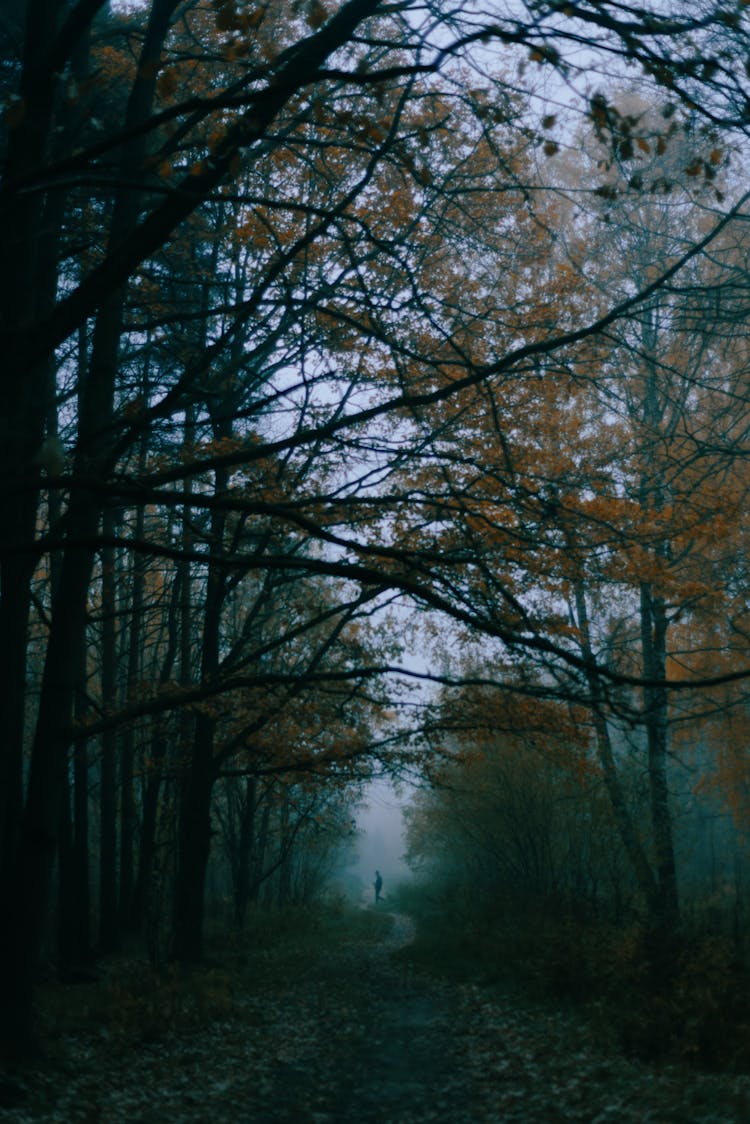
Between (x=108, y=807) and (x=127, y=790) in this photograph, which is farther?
(x=127, y=790)

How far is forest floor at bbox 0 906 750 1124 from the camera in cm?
662

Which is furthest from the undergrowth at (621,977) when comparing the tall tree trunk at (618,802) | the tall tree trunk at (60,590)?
the tall tree trunk at (60,590)

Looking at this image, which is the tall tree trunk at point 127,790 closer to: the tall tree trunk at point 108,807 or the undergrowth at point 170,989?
the tall tree trunk at point 108,807

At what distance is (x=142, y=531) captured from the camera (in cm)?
1520

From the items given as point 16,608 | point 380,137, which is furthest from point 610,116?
point 16,608

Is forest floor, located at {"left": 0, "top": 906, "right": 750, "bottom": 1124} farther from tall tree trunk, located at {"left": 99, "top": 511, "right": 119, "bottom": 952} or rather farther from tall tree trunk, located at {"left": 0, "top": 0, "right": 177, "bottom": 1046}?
tall tree trunk, located at {"left": 99, "top": 511, "right": 119, "bottom": 952}

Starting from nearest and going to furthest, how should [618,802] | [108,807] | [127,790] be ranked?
[618,802], [108,807], [127,790]

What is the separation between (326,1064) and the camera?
28.9ft

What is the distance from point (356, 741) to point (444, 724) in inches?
55.8

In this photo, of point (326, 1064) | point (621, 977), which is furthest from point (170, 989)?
point (621, 977)

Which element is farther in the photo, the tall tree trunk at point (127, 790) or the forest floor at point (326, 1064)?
the tall tree trunk at point (127, 790)

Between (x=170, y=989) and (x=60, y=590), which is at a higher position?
(x=60, y=590)

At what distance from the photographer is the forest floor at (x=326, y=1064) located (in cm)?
662

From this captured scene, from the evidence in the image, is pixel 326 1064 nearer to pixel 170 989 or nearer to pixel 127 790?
pixel 170 989
